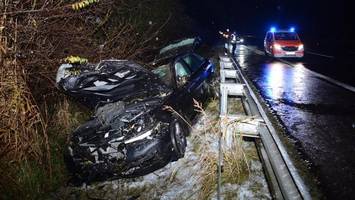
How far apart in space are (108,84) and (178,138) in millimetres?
1552

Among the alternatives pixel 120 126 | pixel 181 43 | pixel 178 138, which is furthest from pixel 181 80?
pixel 181 43

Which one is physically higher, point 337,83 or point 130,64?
point 130,64

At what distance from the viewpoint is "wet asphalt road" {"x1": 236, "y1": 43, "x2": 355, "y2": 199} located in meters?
3.88

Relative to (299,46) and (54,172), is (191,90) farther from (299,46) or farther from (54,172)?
(299,46)

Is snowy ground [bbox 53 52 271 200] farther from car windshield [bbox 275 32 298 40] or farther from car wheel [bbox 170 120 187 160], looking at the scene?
car windshield [bbox 275 32 298 40]

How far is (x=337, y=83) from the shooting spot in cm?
901

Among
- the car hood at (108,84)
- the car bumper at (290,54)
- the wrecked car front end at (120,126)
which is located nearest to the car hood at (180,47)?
the car hood at (108,84)

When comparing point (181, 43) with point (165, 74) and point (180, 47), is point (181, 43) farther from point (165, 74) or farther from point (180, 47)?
point (165, 74)

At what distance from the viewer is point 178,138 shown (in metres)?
5.18

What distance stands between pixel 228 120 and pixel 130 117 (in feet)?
5.37

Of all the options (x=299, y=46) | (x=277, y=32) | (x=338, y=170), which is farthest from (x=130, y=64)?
(x=277, y=32)

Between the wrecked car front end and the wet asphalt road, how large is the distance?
2123 mm

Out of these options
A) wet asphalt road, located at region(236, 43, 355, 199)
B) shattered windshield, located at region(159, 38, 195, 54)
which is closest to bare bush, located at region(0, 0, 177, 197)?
shattered windshield, located at region(159, 38, 195, 54)

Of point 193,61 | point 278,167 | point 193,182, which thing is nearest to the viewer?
point 278,167
